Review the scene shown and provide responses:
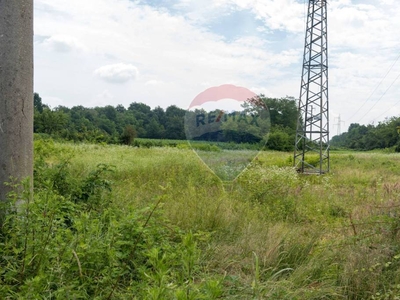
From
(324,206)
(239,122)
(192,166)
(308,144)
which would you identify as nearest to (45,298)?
(324,206)

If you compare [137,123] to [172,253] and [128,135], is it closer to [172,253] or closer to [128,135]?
[128,135]

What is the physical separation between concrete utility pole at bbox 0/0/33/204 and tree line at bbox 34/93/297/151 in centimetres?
436

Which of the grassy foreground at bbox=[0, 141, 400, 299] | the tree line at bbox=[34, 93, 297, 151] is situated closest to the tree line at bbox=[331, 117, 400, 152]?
the tree line at bbox=[34, 93, 297, 151]

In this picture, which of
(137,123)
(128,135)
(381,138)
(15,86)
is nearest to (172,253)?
(15,86)

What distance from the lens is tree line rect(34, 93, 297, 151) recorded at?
540 inches

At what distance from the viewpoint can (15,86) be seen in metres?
2.58

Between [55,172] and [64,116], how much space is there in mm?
32708

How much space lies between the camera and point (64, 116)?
3406 centimetres

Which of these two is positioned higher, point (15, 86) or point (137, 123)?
point (137, 123)

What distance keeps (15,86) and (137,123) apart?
91.8 feet

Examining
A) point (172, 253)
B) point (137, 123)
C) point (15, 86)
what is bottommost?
point (172, 253)

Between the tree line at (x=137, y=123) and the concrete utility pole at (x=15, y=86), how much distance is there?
14.3 ft

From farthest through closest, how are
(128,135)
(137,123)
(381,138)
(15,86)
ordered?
(381,138) < (137,123) < (128,135) < (15,86)

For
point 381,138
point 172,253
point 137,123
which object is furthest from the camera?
point 381,138
